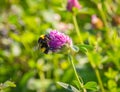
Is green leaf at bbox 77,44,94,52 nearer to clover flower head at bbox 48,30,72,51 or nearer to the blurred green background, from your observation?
clover flower head at bbox 48,30,72,51

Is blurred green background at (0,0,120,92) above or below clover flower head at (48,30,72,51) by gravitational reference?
above

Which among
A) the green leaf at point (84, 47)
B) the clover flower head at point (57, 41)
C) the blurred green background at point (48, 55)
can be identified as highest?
the blurred green background at point (48, 55)

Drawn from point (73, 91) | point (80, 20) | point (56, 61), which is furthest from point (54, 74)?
point (73, 91)

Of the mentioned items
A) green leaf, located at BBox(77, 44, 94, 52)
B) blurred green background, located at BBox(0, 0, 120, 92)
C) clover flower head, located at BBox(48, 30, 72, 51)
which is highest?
blurred green background, located at BBox(0, 0, 120, 92)

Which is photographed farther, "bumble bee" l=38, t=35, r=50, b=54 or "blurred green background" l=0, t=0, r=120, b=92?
"blurred green background" l=0, t=0, r=120, b=92

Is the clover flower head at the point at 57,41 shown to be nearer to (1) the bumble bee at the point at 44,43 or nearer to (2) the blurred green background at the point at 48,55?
(1) the bumble bee at the point at 44,43

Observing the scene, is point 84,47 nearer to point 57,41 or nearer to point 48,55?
point 57,41

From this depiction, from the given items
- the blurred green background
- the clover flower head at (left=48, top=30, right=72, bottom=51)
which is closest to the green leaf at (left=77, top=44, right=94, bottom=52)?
the clover flower head at (left=48, top=30, right=72, bottom=51)

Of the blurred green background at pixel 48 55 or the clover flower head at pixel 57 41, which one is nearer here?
the clover flower head at pixel 57 41

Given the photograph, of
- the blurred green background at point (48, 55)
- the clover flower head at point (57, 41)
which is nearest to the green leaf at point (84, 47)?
the clover flower head at point (57, 41)
